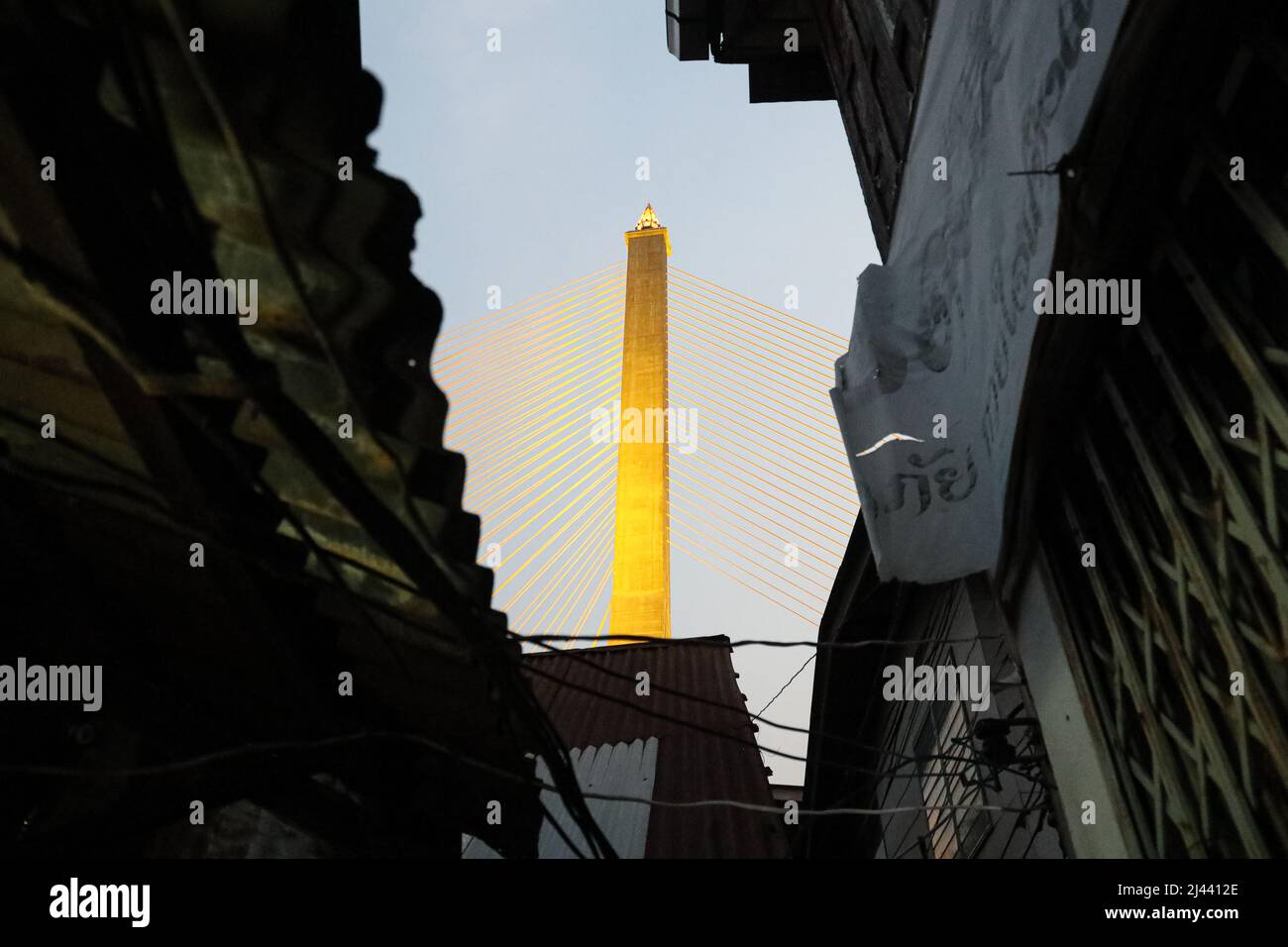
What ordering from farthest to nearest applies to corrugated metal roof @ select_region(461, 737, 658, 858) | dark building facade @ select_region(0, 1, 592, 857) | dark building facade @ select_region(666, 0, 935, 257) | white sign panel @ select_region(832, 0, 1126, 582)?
dark building facade @ select_region(666, 0, 935, 257)
corrugated metal roof @ select_region(461, 737, 658, 858)
white sign panel @ select_region(832, 0, 1126, 582)
dark building facade @ select_region(0, 1, 592, 857)

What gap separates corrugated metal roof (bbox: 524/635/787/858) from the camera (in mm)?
5234

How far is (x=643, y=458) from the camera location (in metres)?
14.1

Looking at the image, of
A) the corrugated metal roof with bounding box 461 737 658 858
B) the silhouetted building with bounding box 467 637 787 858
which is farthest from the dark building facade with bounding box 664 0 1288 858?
the corrugated metal roof with bounding box 461 737 658 858

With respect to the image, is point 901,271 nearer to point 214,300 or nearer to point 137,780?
point 214,300

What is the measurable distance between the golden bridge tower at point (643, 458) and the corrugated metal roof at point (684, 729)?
232cm

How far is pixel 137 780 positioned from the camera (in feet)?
10.8

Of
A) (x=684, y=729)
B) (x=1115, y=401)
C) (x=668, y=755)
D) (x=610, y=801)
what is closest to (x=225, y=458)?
(x=1115, y=401)

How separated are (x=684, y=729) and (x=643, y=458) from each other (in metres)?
7.13

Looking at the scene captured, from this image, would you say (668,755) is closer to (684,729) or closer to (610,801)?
(684,729)

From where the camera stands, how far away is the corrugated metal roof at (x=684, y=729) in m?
5.23

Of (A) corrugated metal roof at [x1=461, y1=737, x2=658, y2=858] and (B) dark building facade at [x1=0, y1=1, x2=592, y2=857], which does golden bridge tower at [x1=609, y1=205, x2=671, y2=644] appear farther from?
(B) dark building facade at [x1=0, y1=1, x2=592, y2=857]

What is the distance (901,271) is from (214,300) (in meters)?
3.76

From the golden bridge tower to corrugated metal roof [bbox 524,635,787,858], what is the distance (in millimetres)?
2325
